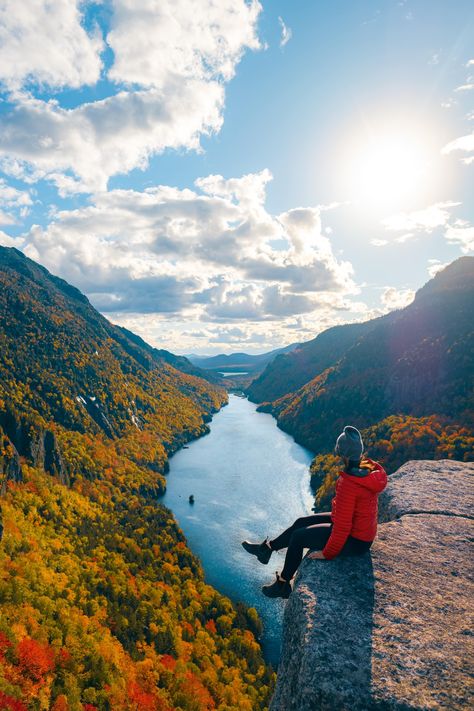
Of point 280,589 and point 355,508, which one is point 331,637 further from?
point 280,589

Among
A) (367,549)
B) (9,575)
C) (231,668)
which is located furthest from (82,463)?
(367,549)

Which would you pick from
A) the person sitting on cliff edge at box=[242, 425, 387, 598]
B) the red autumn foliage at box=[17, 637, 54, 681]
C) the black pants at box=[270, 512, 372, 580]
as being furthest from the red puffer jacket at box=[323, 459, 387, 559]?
the red autumn foliage at box=[17, 637, 54, 681]

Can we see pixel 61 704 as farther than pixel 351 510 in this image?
Yes

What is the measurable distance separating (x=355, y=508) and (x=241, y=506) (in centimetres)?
11704

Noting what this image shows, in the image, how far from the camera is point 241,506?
116812 mm

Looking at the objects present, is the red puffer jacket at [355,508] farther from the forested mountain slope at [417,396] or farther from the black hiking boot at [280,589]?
the forested mountain slope at [417,396]

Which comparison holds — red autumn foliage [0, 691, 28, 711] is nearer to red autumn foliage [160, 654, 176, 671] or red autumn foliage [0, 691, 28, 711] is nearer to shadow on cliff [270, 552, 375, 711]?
red autumn foliage [160, 654, 176, 671]

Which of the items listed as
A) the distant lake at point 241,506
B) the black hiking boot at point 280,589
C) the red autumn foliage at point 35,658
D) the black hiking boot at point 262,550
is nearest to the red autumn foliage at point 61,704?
the red autumn foliage at point 35,658

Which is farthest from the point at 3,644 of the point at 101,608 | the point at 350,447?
the point at 350,447

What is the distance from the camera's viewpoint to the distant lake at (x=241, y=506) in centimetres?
8056

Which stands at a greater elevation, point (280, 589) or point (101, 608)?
point (280, 589)

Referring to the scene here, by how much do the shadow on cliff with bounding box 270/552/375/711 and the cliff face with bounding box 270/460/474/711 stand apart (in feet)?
0.04

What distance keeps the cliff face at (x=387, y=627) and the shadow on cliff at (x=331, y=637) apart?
0.01 meters

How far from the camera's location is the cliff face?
5383mm
